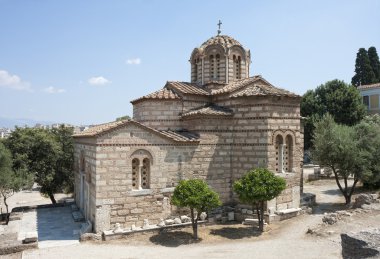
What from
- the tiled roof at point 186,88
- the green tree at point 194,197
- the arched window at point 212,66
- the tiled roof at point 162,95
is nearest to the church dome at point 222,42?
the arched window at point 212,66

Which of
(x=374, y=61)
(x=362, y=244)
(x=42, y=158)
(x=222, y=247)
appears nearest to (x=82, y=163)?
(x=42, y=158)

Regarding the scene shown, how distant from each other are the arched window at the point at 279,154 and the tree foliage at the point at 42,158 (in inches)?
547

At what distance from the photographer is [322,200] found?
19.8 metres

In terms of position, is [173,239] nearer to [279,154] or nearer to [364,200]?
[279,154]

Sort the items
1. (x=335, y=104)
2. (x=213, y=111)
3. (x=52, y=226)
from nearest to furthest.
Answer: (x=52, y=226) → (x=213, y=111) → (x=335, y=104)

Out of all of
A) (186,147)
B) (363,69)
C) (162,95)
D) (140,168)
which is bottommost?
(140,168)

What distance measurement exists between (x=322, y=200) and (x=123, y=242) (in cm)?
1211

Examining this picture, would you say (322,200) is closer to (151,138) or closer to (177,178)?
(177,178)

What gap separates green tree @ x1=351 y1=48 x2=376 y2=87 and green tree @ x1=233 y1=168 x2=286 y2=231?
1211 inches

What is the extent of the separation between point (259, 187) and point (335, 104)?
2253cm

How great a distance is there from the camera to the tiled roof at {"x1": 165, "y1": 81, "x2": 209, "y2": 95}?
16.8m

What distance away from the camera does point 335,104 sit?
32.4 metres

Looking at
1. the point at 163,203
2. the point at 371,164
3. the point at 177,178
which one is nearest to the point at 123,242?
the point at 163,203

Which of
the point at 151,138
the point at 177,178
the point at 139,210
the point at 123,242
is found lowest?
the point at 123,242
